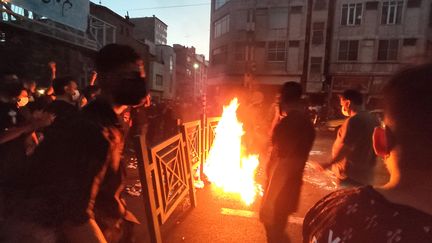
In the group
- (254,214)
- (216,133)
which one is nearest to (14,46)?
(216,133)

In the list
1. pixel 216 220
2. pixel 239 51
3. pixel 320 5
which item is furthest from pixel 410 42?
pixel 216 220

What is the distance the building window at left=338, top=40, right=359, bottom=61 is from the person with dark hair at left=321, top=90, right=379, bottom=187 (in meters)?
29.0

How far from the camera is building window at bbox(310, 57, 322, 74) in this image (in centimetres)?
3006

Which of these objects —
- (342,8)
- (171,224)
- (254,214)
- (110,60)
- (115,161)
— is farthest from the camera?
(342,8)

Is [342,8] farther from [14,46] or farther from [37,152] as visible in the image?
[37,152]

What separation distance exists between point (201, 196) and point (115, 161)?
439 centimetres

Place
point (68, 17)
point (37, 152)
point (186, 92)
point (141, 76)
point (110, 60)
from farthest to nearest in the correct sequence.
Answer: point (186, 92), point (68, 17), point (141, 76), point (110, 60), point (37, 152)

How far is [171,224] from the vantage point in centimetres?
450

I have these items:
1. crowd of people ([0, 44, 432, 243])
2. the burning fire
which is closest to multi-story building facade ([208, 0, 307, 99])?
the burning fire

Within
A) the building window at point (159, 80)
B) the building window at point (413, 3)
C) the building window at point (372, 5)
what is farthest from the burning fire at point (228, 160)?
the building window at point (159, 80)

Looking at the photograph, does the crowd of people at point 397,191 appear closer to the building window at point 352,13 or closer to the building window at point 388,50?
the building window at point 388,50

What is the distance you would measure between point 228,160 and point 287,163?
4.16 meters

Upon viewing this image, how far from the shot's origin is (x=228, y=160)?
7.50 meters

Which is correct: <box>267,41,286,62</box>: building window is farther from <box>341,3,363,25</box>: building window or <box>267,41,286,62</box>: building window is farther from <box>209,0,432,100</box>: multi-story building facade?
<box>341,3,363,25</box>: building window
